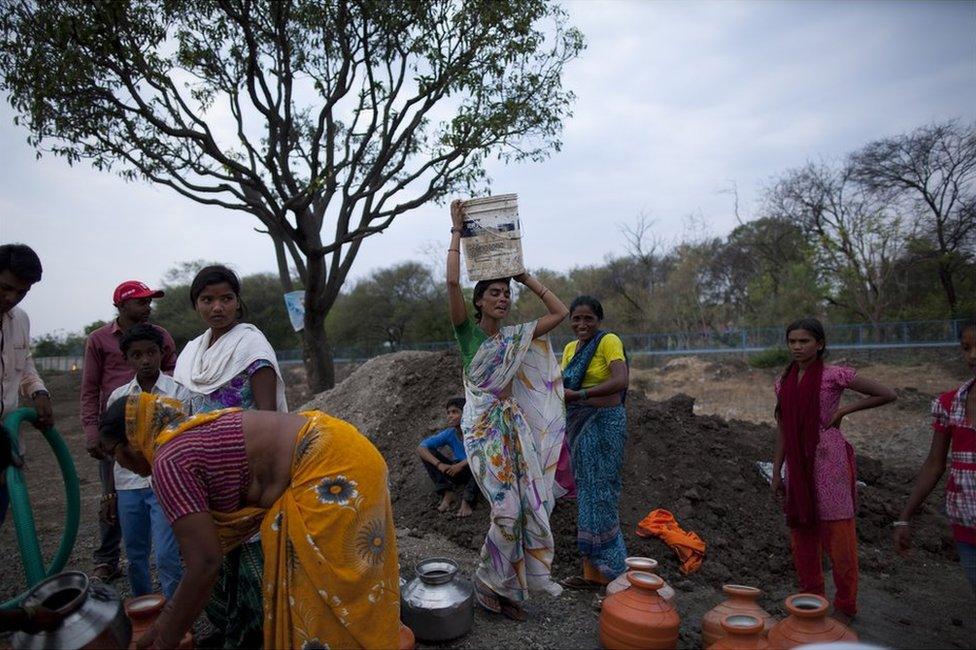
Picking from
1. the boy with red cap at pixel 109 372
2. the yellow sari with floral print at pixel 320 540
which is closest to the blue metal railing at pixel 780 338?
the boy with red cap at pixel 109 372

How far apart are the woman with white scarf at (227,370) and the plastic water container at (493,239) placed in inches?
44.6

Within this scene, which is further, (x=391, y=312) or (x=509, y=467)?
(x=391, y=312)

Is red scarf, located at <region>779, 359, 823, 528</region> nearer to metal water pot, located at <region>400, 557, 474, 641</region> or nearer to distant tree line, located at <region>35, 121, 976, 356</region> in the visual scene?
metal water pot, located at <region>400, 557, 474, 641</region>

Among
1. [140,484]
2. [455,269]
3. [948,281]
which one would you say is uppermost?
[455,269]

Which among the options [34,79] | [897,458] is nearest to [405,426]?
[897,458]

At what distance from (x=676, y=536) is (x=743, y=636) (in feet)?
7.15

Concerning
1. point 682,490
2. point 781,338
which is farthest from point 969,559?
point 781,338

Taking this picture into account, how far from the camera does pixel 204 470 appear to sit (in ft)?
6.32

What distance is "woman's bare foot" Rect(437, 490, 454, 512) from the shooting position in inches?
202

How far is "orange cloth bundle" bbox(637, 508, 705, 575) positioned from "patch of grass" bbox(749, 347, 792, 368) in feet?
40.2

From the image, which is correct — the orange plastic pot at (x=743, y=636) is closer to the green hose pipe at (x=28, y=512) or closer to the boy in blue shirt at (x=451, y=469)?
the boy in blue shirt at (x=451, y=469)

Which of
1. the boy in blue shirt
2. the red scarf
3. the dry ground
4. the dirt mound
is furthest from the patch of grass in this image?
the red scarf

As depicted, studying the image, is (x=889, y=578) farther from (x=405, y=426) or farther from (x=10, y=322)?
(x=10, y=322)

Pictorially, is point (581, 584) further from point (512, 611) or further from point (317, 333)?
point (317, 333)
